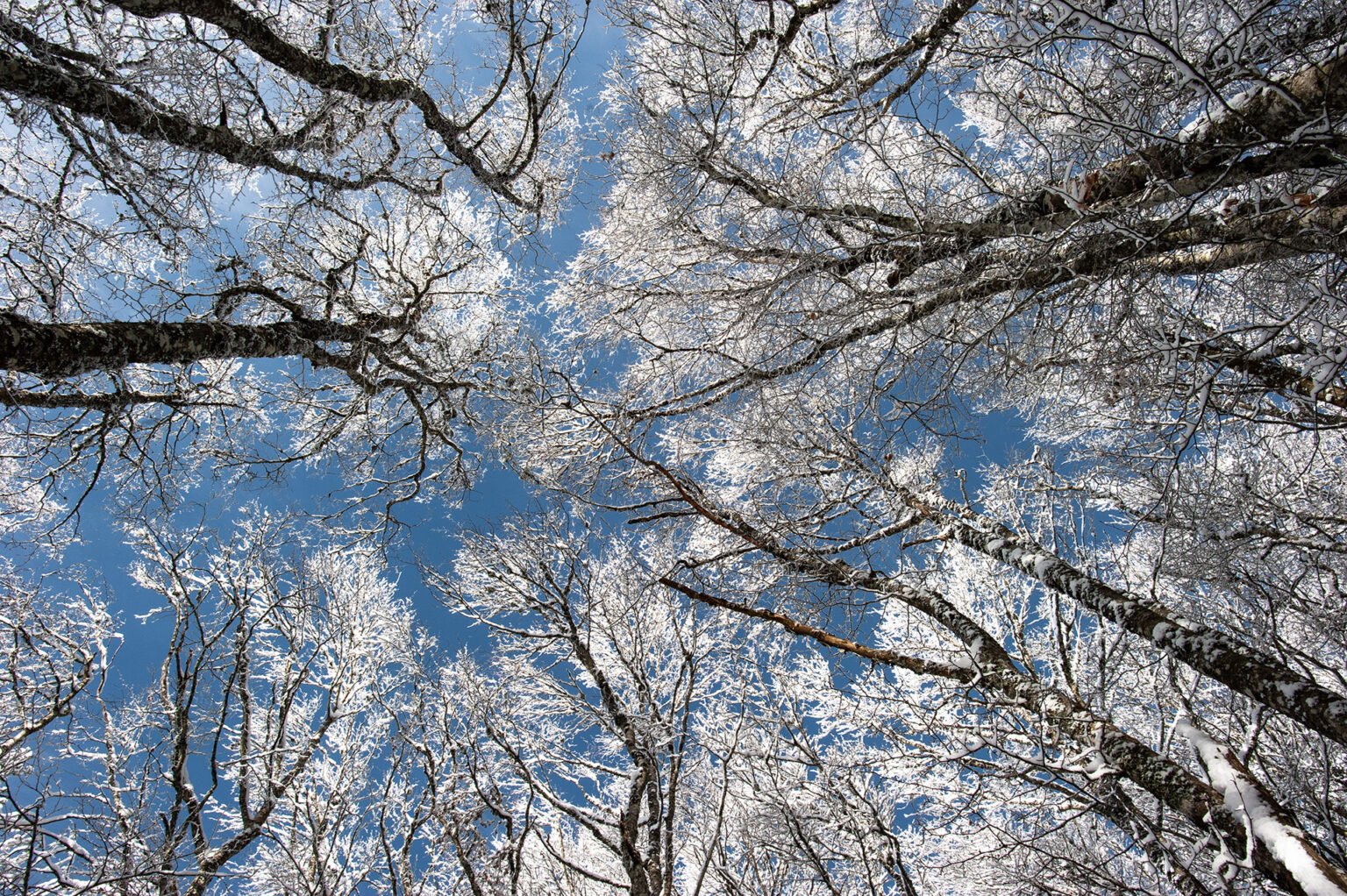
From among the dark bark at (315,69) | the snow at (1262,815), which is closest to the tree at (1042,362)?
the snow at (1262,815)

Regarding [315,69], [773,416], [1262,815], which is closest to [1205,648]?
[1262,815]

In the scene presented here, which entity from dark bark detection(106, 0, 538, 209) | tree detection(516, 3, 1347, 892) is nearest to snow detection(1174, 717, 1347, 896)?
tree detection(516, 3, 1347, 892)

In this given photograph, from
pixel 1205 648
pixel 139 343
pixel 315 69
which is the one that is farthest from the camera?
pixel 315 69

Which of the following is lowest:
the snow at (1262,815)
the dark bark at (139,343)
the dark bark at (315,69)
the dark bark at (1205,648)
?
the snow at (1262,815)

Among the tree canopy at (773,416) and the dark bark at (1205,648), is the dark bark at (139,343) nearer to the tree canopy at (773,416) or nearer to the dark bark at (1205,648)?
the tree canopy at (773,416)

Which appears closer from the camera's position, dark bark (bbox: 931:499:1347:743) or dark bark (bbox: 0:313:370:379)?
dark bark (bbox: 931:499:1347:743)

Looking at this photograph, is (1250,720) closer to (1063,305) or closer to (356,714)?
(1063,305)

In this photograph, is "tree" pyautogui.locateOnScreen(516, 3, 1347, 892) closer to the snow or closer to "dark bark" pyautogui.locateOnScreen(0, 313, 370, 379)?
the snow

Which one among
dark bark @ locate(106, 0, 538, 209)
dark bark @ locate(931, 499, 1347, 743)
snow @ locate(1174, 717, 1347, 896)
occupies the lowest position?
snow @ locate(1174, 717, 1347, 896)

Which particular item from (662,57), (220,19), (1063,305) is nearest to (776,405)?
(1063,305)

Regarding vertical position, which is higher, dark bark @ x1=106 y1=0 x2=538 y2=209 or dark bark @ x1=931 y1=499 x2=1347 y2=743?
dark bark @ x1=106 y1=0 x2=538 y2=209

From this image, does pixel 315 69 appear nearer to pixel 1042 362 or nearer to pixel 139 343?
pixel 139 343

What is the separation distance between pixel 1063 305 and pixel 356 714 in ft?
26.5

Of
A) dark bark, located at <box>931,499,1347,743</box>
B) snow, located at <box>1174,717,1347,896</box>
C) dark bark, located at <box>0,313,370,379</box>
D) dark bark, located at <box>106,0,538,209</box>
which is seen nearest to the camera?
snow, located at <box>1174,717,1347,896</box>
